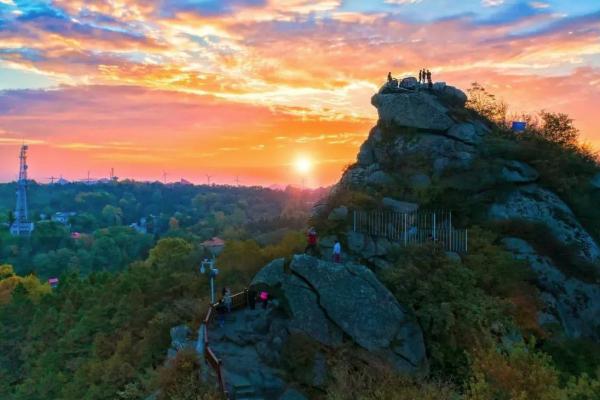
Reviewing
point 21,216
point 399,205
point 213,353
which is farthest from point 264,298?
point 21,216

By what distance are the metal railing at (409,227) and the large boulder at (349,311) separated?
4.54 m

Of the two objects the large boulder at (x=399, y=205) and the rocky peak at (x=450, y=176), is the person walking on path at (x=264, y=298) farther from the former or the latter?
the large boulder at (x=399, y=205)

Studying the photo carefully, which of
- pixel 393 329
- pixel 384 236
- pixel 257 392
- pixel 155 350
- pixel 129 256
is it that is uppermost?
pixel 384 236

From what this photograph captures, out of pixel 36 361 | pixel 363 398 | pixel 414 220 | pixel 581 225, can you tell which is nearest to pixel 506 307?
pixel 414 220

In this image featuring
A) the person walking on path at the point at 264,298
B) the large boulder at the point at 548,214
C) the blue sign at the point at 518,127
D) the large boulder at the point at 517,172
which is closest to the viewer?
the person walking on path at the point at 264,298

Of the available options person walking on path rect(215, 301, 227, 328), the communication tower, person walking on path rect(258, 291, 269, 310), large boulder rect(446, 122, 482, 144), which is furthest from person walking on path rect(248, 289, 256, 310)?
the communication tower

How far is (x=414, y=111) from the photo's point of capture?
102 ft

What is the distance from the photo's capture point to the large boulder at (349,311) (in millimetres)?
18000

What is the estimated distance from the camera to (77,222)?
192 meters

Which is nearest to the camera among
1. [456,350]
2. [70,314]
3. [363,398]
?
[363,398]

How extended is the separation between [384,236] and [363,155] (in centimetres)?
912

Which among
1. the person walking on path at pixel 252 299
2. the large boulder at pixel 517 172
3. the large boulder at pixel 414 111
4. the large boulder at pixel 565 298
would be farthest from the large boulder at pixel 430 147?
the person walking on path at pixel 252 299

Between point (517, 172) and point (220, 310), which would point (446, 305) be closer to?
point (220, 310)

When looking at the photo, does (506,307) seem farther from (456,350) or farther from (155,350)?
(155,350)
